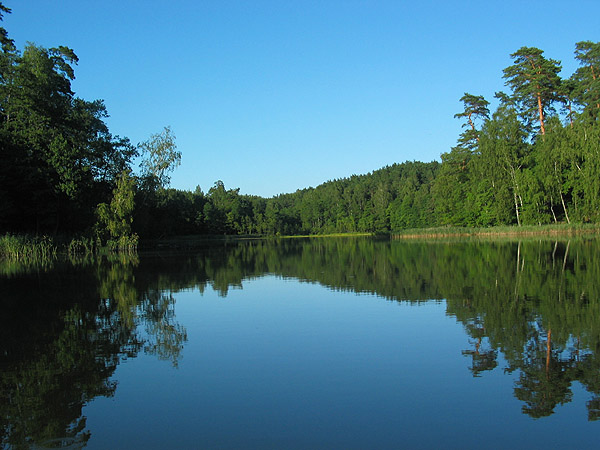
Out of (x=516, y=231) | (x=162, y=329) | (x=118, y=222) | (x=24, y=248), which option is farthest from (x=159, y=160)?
(x=162, y=329)

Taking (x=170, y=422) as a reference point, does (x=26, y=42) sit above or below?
above

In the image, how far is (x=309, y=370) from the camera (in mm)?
6449

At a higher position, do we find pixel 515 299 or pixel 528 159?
pixel 528 159

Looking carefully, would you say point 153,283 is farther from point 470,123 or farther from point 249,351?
point 470,123

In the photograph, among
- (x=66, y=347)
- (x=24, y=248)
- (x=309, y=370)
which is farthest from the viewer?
(x=24, y=248)

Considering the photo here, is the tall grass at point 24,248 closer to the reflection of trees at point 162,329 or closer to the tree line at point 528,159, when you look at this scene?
the tree line at point 528,159

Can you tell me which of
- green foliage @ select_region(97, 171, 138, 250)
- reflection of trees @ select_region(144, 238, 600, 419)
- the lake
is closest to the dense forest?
green foliage @ select_region(97, 171, 138, 250)

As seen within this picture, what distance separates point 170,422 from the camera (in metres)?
4.87

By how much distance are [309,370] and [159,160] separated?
49.0m

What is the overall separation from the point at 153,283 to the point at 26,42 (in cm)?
3527

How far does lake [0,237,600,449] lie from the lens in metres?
4.55

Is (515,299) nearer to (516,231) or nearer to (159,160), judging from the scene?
(516,231)

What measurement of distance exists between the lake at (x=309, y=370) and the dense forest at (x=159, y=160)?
2737cm

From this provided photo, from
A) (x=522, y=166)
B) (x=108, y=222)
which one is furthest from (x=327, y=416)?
(x=522, y=166)
